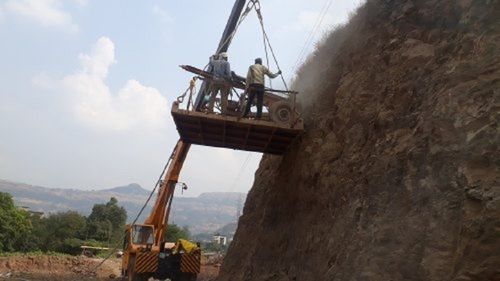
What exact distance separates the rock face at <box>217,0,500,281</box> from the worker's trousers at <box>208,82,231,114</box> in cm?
208

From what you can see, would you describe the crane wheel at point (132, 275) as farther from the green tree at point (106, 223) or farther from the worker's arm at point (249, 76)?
the green tree at point (106, 223)

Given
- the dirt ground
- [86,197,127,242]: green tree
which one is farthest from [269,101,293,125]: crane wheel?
[86,197,127,242]: green tree

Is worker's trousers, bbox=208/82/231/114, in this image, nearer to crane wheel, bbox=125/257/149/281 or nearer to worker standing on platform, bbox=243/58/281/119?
worker standing on platform, bbox=243/58/281/119

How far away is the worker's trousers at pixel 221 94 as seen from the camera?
38.3ft

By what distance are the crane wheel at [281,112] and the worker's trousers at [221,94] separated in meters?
1.21

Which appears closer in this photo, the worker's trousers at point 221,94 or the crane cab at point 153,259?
the worker's trousers at point 221,94

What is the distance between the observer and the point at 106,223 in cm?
6662

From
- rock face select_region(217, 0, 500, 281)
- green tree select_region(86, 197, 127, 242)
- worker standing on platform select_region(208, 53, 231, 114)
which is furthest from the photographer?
green tree select_region(86, 197, 127, 242)

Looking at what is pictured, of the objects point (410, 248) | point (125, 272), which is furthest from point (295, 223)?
point (125, 272)

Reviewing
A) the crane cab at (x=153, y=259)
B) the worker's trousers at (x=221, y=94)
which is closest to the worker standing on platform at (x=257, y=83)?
the worker's trousers at (x=221, y=94)

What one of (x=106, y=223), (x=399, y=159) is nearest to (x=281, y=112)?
(x=399, y=159)

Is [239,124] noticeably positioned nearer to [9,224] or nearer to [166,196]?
[166,196]

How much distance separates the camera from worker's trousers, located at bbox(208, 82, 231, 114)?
38.3 feet

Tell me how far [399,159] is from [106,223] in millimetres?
64998
